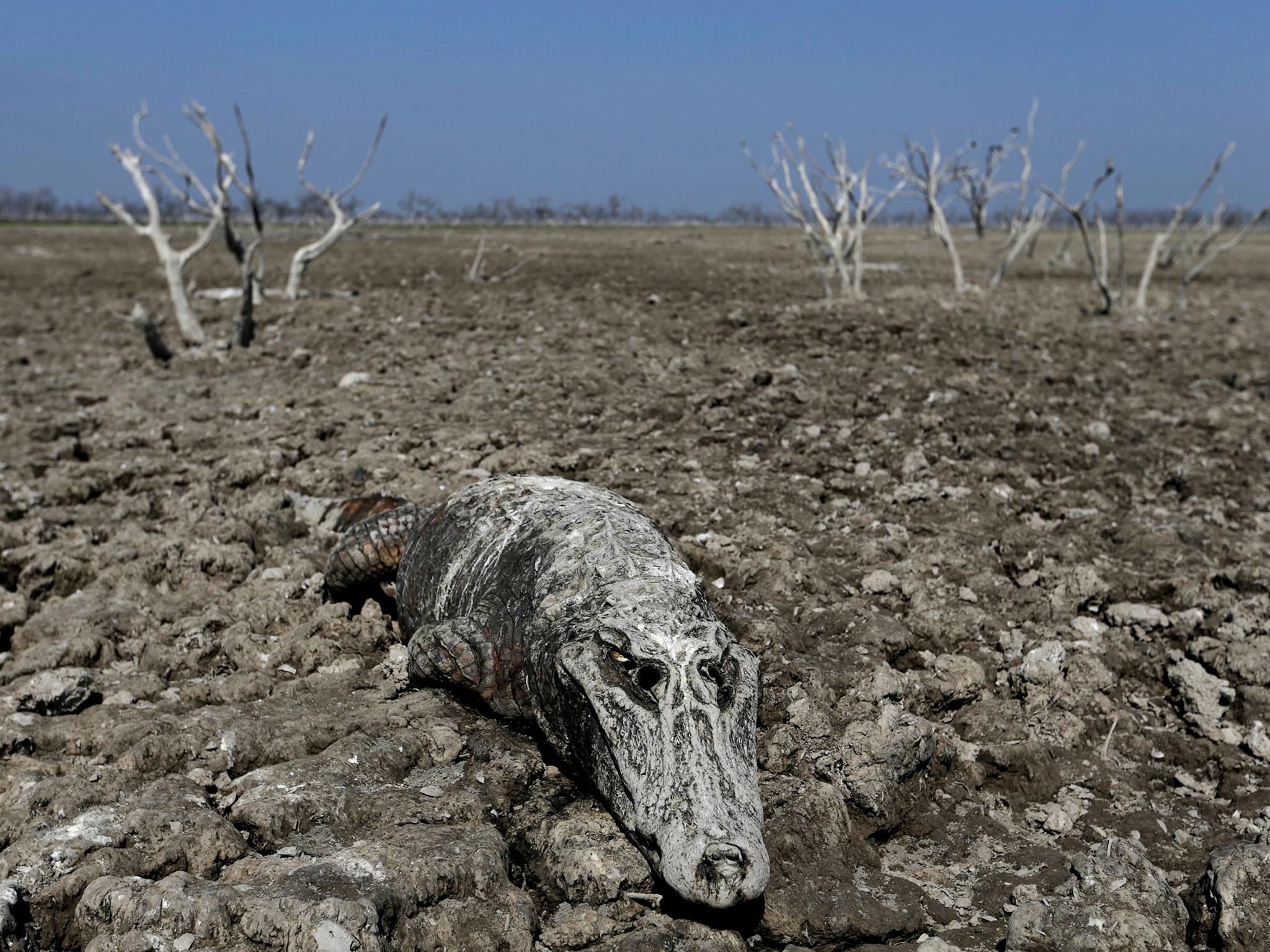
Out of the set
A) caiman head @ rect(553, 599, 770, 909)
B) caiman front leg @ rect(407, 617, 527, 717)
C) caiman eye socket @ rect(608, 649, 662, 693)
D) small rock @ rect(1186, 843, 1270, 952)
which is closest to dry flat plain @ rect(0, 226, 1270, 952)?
small rock @ rect(1186, 843, 1270, 952)

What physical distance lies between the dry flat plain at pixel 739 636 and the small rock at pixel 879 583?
0.9 inches

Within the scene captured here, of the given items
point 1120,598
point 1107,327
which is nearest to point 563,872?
point 1120,598

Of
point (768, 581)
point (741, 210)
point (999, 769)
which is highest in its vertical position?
point (741, 210)

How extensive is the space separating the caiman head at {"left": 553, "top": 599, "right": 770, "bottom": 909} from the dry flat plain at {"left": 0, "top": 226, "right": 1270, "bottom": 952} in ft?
0.87

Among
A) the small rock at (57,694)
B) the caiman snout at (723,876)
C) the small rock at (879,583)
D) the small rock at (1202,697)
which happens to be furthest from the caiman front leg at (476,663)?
the small rock at (1202,697)

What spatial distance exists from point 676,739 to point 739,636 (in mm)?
1643

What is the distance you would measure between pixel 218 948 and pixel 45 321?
17108 mm

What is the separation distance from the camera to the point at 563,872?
3.33 meters

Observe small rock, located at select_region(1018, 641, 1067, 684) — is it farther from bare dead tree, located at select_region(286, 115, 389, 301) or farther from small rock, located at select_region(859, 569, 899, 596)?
bare dead tree, located at select_region(286, 115, 389, 301)

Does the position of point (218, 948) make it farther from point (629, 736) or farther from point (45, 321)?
point (45, 321)

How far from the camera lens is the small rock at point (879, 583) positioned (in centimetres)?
562

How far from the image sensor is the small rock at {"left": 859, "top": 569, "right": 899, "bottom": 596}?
562 cm

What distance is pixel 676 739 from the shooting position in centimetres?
325

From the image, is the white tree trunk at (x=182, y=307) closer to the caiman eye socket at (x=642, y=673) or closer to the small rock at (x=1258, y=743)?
the caiman eye socket at (x=642, y=673)
